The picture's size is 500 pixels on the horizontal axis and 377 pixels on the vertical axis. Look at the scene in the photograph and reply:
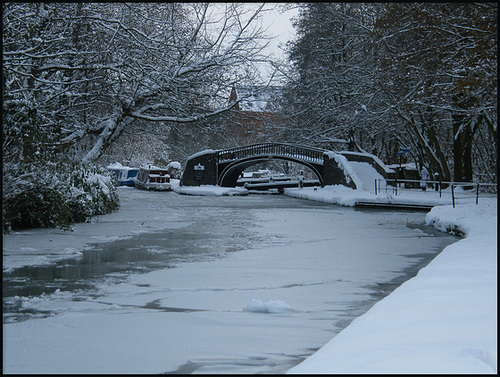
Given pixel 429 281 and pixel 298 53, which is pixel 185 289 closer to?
pixel 429 281

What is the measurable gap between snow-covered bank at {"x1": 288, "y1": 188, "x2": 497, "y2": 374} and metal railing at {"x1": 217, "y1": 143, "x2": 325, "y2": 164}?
104ft

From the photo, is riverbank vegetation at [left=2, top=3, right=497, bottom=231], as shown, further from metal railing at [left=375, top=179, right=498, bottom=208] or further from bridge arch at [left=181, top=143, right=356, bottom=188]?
bridge arch at [left=181, top=143, right=356, bottom=188]

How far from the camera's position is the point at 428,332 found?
16.6ft

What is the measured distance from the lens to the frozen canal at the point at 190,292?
5902 mm

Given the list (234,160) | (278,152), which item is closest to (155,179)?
(234,160)

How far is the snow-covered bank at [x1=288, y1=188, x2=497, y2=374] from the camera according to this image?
13.9 ft

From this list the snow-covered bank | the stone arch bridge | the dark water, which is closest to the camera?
the snow-covered bank

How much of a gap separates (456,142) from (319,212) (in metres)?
9.19

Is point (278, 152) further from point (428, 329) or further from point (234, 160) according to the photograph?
point (428, 329)

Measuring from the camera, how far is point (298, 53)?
1599 inches

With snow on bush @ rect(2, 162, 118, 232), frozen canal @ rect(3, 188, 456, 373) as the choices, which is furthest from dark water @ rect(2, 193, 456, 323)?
snow on bush @ rect(2, 162, 118, 232)

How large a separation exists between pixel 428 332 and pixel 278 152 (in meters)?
38.4

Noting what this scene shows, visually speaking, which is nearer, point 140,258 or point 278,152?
point 140,258

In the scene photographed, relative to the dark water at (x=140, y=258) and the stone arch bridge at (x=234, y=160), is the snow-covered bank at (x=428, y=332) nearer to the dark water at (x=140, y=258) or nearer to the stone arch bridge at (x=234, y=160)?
the dark water at (x=140, y=258)
